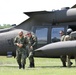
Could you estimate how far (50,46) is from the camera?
1867cm

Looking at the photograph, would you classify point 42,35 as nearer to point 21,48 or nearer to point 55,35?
point 55,35

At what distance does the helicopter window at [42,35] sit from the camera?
20.4 m

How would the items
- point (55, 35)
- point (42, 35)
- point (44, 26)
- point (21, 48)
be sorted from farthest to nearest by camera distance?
point (44, 26), point (42, 35), point (55, 35), point (21, 48)

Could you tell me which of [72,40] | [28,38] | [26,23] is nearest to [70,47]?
[72,40]

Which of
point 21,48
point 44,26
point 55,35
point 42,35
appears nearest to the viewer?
point 21,48

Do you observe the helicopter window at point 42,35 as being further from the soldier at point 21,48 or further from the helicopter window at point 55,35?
the soldier at point 21,48

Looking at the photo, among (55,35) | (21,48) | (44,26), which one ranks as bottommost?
(21,48)

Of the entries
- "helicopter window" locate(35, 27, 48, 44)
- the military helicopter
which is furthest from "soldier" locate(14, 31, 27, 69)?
"helicopter window" locate(35, 27, 48, 44)

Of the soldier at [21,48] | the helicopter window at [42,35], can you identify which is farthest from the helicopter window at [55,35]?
the soldier at [21,48]

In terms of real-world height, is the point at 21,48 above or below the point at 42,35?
below

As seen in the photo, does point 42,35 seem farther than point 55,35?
Yes

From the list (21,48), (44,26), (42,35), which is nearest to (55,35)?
(42,35)

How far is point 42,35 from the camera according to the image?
20.5m

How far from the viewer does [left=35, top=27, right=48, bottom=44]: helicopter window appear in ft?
66.9
